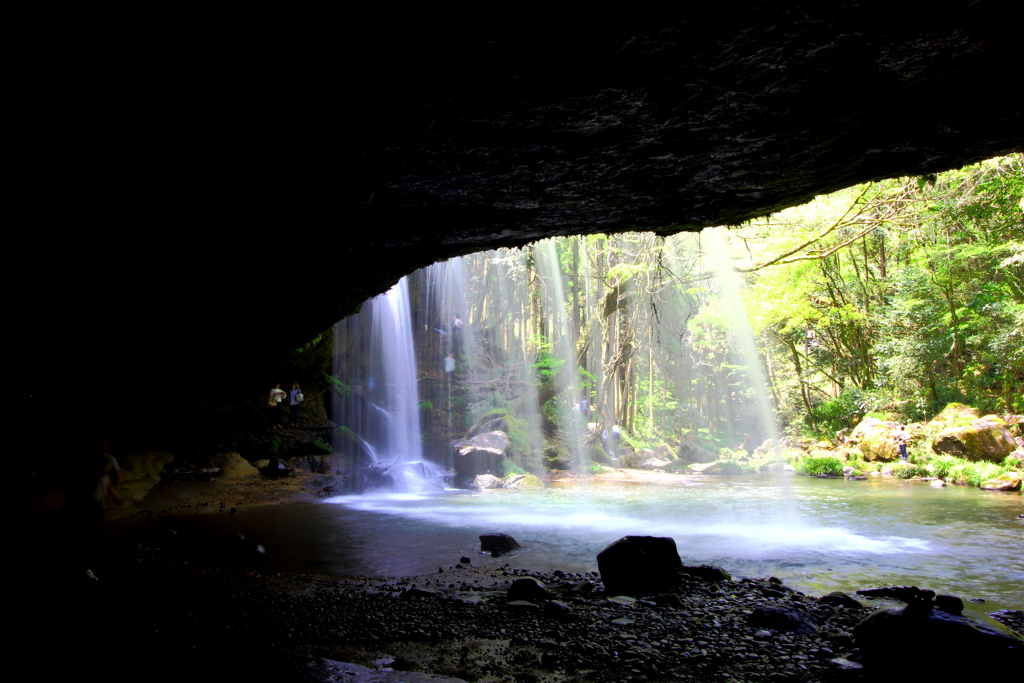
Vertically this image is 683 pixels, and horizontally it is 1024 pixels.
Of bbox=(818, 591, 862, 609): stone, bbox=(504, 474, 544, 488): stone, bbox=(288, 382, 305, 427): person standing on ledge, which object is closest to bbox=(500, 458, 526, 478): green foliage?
bbox=(504, 474, 544, 488): stone

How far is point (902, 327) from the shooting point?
70.5 ft

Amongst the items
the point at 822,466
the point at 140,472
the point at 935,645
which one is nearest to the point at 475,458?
the point at 140,472

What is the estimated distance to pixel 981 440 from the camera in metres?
15.9

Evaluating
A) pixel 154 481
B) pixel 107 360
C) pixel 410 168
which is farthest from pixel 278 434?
pixel 410 168

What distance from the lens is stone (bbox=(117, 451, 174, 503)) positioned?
12.1 metres

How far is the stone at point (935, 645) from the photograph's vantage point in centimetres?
351

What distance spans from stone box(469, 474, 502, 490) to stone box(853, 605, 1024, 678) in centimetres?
1445

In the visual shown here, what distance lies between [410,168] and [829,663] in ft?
14.8

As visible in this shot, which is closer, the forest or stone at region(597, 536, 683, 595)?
stone at region(597, 536, 683, 595)

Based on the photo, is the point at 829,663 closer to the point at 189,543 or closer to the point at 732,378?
the point at 189,543

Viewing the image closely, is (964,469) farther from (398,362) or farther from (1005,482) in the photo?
(398,362)

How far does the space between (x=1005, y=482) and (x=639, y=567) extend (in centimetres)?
1373

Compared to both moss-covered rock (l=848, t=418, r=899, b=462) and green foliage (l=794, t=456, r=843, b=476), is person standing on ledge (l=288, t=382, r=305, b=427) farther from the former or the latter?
moss-covered rock (l=848, t=418, r=899, b=462)

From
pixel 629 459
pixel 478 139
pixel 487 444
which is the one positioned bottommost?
pixel 629 459
